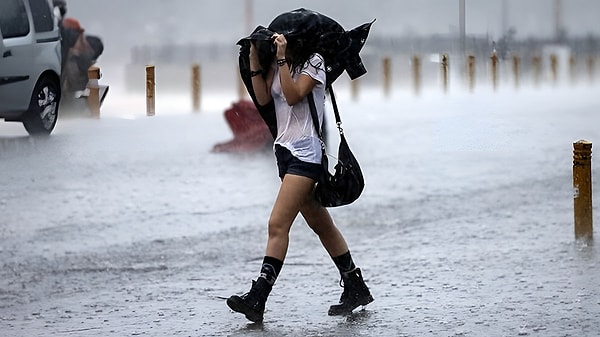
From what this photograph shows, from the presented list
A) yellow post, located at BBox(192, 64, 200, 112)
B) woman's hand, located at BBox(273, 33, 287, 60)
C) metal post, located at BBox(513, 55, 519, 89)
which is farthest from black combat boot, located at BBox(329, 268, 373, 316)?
metal post, located at BBox(513, 55, 519, 89)

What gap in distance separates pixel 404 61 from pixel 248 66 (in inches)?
165

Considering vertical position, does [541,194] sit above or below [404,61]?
below

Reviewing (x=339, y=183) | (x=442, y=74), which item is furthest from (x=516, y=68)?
(x=339, y=183)

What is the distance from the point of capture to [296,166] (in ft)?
20.9

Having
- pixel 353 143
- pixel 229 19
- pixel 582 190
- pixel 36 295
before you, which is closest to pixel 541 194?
pixel 353 143

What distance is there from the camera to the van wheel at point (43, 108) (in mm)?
8539

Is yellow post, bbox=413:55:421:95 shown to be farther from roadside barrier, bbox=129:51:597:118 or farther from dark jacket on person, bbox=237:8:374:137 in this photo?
dark jacket on person, bbox=237:8:374:137

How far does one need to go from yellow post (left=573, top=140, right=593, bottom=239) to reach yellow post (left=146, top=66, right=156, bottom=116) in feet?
9.86

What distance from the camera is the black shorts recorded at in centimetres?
635

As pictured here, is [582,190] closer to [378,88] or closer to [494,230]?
[494,230]

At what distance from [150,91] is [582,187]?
10.4 feet

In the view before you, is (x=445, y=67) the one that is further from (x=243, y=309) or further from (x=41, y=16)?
(x=243, y=309)

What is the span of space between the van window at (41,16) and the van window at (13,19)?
0.34ft

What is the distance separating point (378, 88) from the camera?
10844 mm
